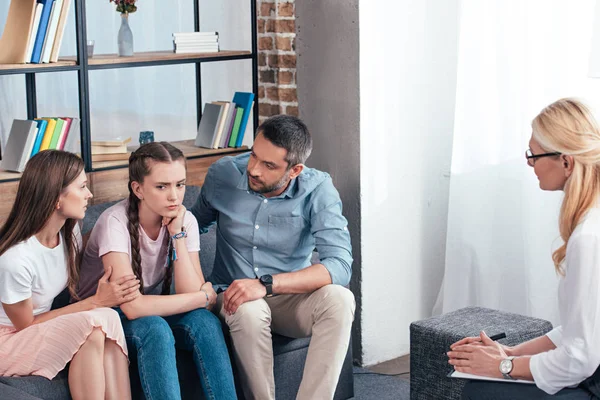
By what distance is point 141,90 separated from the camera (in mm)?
4609

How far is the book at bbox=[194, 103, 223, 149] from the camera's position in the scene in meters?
3.85

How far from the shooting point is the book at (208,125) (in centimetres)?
385

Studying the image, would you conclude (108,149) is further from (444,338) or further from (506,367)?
(506,367)

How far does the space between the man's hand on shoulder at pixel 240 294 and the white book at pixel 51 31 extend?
3.85 feet

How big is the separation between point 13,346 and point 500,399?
4.54 ft

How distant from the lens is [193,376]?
275 cm

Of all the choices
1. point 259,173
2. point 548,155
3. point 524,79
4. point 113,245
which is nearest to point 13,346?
point 113,245

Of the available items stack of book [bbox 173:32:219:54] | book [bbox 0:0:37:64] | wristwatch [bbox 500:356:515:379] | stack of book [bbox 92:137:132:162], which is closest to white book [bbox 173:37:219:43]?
stack of book [bbox 173:32:219:54]

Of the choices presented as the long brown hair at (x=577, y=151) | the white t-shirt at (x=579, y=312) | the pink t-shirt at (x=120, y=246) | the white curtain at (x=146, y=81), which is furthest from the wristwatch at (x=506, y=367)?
the white curtain at (x=146, y=81)

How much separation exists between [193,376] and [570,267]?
1293 millimetres

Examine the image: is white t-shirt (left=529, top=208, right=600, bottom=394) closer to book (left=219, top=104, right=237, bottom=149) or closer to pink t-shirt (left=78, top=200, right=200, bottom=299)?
pink t-shirt (left=78, top=200, right=200, bottom=299)

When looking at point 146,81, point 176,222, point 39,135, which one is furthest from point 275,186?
point 146,81

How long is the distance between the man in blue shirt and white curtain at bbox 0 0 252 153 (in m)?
1.52

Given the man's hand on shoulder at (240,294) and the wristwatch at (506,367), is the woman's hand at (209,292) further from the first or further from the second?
the wristwatch at (506,367)
